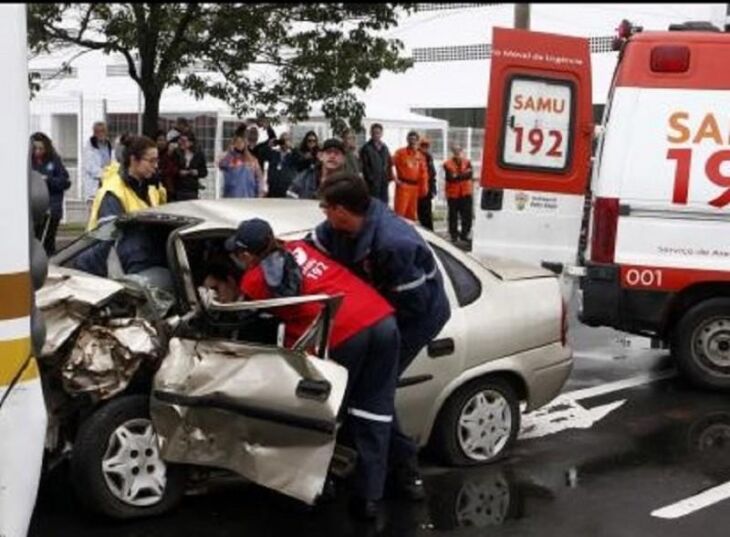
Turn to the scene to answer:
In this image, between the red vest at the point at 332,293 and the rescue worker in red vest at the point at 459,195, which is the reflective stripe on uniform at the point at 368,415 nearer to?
the red vest at the point at 332,293

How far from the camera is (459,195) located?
59.9 feet

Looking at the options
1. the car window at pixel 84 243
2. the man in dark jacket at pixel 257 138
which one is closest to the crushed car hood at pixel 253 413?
the car window at pixel 84 243

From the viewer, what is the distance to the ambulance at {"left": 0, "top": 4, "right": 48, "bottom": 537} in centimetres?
299

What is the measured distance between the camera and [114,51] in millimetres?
11562

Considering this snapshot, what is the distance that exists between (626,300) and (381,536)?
3371 millimetres

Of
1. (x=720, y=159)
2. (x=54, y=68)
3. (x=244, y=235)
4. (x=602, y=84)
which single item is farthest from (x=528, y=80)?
(x=54, y=68)

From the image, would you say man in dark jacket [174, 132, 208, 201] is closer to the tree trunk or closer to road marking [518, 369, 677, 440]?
the tree trunk

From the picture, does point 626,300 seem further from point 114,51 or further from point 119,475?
point 114,51

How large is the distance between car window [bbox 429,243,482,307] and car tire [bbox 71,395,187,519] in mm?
1789

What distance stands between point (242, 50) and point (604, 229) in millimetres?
5311

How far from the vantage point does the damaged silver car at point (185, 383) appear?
4.61m

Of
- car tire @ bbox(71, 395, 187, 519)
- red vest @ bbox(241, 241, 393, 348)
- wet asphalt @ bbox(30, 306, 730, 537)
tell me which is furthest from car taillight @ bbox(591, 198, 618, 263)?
car tire @ bbox(71, 395, 187, 519)

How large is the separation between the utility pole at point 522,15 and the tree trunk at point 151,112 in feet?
26.8

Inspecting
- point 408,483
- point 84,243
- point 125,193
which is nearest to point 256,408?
point 408,483
